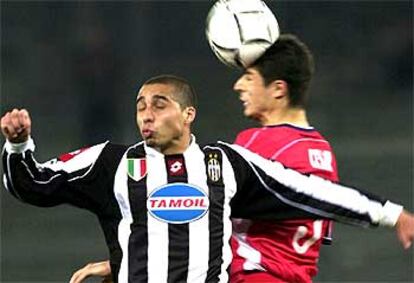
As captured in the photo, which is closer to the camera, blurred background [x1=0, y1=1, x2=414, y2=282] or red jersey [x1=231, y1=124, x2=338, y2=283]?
red jersey [x1=231, y1=124, x2=338, y2=283]

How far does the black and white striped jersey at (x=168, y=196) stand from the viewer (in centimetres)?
465

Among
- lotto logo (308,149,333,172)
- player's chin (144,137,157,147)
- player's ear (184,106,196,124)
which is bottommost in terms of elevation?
lotto logo (308,149,333,172)

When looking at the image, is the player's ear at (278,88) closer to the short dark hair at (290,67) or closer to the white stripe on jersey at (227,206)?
the short dark hair at (290,67)

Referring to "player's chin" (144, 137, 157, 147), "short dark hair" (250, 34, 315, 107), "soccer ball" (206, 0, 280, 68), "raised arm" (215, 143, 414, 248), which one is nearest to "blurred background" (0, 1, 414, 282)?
"soccer ball" (206, 0, 280, 68)

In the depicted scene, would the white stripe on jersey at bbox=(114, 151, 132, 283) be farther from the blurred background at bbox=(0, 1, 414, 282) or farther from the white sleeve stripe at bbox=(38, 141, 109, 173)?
the blurred background at bbox=(0, 1, 414, 282)

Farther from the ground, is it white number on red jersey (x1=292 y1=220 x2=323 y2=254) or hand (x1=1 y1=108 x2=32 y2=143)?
hand (x1=1 y1=108 x2=32 y2=143)

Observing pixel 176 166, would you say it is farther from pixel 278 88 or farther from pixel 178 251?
pixel 278 88

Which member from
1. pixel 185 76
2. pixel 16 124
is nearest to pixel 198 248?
pixel 16 124

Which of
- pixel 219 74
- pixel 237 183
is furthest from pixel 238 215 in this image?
pixel 219 74

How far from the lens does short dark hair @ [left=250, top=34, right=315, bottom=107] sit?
4980 mm

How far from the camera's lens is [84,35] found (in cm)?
838

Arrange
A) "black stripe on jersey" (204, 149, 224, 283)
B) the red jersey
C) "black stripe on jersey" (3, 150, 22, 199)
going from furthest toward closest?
the red jersey
"black stripe on jersey" (204, 149, 224, 283)
"black stripe on jersey" (3, 150, 22, 199)

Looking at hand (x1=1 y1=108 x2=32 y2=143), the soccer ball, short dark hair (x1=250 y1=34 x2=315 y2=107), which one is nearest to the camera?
hand (x1=1 y1=108 x2=32 y2=143)

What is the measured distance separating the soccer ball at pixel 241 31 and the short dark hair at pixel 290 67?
48mm
